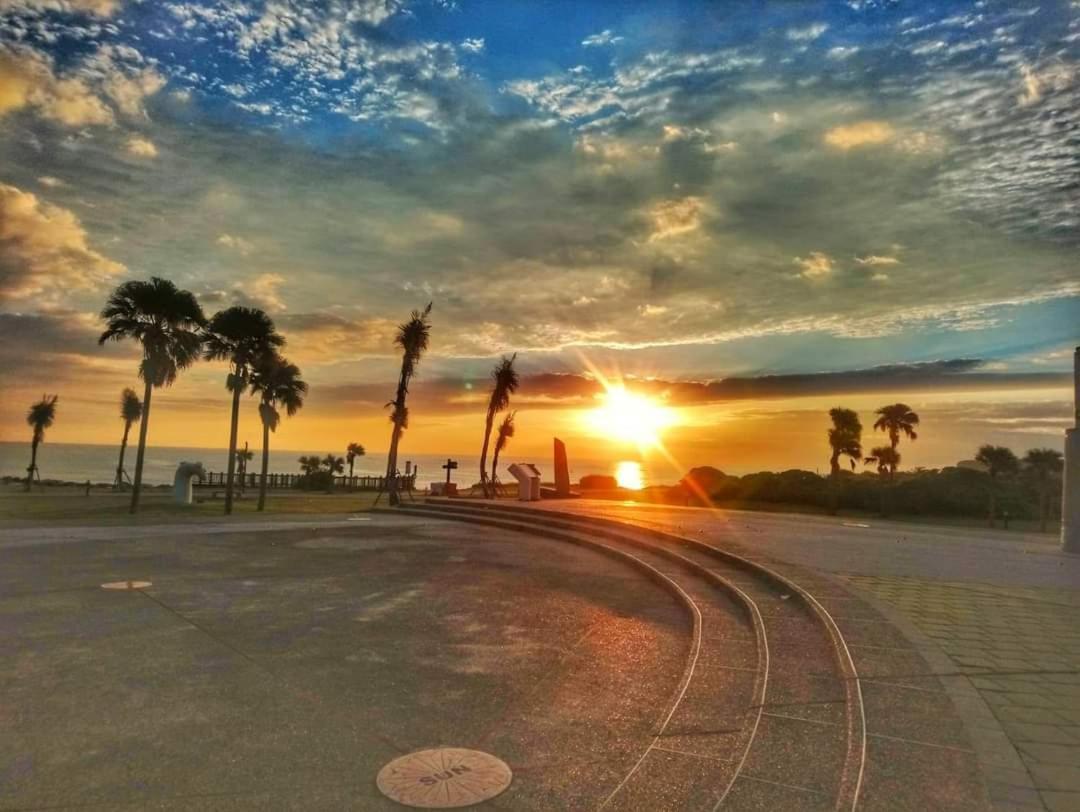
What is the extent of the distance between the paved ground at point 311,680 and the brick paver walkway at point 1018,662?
230 cm

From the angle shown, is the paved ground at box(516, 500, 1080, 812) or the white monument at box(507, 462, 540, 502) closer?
the paved ground at box(516, 500, 1080, 812)

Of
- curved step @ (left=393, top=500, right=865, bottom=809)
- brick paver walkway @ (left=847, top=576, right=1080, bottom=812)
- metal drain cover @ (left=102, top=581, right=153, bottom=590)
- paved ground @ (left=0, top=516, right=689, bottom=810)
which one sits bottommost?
metal drain cover @ (left=102, top=581, right=153, bottom=590)

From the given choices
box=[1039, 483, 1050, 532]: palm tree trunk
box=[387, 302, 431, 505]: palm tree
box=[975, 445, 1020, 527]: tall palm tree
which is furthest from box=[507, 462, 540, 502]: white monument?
box=[975, 445, 1020, 527]: tall palm tree

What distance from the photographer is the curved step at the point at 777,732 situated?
158 inches

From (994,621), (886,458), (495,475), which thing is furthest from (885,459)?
(994,621)

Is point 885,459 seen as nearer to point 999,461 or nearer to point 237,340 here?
point 999,461

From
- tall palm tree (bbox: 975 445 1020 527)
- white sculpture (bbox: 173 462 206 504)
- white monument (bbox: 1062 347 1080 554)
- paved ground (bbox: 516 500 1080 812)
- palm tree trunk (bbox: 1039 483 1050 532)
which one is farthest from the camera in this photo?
tall palm tree (bbox: 975 445 1020 527)

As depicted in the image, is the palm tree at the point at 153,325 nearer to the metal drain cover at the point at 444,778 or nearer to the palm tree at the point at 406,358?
the palm tree at the point at 406,358

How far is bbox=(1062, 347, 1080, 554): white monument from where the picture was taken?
14766 millimetres

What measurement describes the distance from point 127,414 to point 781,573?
8471 cm

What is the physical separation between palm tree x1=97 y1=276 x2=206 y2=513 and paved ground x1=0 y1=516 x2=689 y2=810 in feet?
66.6

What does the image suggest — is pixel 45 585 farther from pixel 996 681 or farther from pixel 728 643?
pixel 996 681

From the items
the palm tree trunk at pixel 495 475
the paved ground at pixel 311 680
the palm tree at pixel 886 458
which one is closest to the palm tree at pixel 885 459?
the palm tree at pixel 886 458

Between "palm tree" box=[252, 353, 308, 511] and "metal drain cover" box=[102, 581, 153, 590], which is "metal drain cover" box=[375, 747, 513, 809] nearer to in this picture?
"metal drain cover" box=[102, 581, 153, 590]
